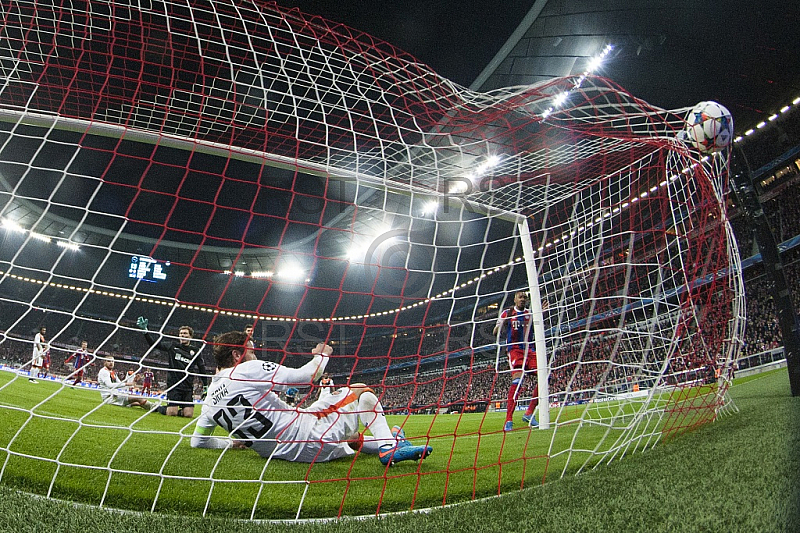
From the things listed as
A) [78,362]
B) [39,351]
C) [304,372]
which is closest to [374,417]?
[304,372]

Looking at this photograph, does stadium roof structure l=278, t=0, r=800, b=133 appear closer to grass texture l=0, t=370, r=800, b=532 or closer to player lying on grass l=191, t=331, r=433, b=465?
grass texture l=0, t=370, r=800, b=532

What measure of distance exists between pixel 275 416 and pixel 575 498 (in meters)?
1.41

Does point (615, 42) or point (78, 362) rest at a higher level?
point (615, 42)

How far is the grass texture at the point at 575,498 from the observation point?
123cm

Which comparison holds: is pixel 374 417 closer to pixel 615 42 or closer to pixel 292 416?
pixel 292 416

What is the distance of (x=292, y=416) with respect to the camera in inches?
90.6

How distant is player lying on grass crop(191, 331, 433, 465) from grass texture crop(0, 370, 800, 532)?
18 centimetres

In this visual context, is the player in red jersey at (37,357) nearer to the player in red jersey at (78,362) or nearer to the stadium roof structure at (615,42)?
the player in red jersey at (78,362)

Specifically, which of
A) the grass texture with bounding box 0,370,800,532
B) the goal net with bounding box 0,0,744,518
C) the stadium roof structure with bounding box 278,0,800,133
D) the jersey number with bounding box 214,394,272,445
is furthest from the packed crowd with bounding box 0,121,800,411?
the stadium roof structure with bounding box 278,0,800,133

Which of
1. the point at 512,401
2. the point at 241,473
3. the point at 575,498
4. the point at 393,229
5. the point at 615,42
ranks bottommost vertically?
the point at 241,473

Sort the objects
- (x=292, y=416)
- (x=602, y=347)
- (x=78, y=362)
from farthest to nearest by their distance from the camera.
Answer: (x=78, y=362)
(x=602, y=347)
(x=292, y=416)

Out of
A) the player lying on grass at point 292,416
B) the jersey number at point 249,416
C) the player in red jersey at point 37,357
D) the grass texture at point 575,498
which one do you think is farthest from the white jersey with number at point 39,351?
the jersey number at point 249,416

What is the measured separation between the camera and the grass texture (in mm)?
1230

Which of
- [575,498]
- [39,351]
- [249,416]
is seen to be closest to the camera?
[575,498]
